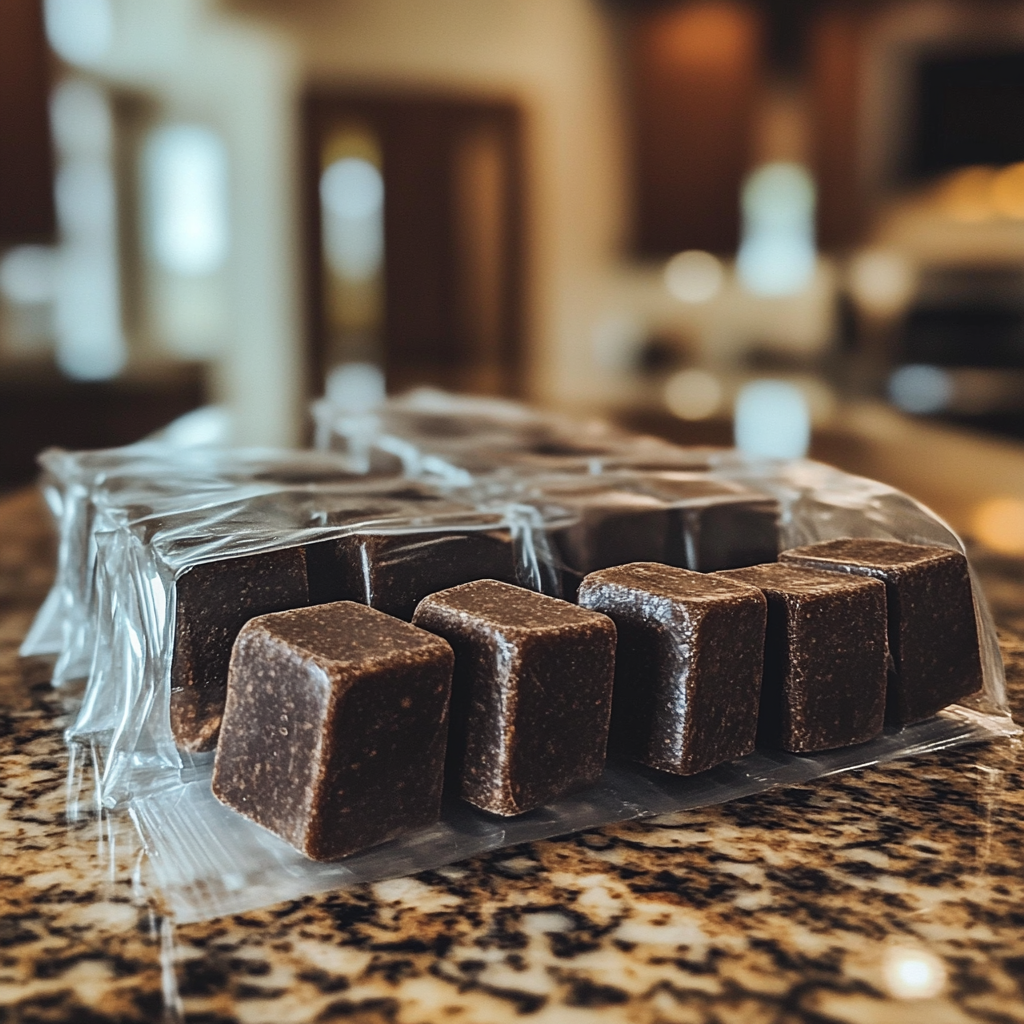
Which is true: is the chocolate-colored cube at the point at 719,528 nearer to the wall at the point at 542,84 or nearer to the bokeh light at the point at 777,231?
the bokeh light at the point at 777,231

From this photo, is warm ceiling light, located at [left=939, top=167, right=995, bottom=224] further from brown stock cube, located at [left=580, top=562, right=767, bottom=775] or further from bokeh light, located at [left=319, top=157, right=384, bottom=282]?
brown stock cube, located at [left=580, top=562, right=767, bottom=775]

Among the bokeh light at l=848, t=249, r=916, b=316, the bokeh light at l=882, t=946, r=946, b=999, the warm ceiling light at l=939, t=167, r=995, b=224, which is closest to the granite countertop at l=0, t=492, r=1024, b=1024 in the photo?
the bokeh light at l=882, t=946, r=946, b=999

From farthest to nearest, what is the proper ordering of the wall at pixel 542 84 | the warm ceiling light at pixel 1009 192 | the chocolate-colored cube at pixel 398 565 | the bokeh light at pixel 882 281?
the wall at pixel 542 84 < the bokeh light at pixel 882 281 < the warm ceiling light at pixel 1009 192 < the chocolate-colored cube at pixel 398 565

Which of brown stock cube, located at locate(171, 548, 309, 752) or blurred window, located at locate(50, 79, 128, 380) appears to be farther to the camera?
blurred window, located at locate(50, 79, 128, 380)

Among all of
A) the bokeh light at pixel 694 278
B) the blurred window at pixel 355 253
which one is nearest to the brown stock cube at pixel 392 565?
the bokeh light at pixel 694 278

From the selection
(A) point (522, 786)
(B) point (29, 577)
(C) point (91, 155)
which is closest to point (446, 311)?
(C) point (91, 155)

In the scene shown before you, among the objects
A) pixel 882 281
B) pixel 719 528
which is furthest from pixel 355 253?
pixel 719 528
